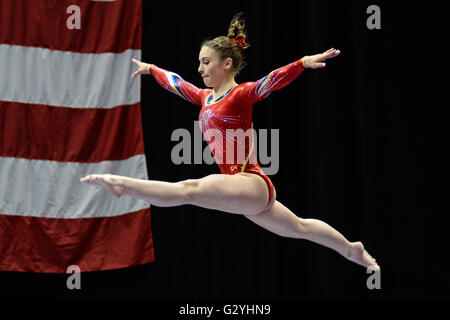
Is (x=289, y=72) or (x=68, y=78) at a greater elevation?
(x=68, y=78)

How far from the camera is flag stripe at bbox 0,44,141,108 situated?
4312 mm

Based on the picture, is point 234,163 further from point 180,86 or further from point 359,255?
point 359,255

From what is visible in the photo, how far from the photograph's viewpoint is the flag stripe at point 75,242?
416 cm

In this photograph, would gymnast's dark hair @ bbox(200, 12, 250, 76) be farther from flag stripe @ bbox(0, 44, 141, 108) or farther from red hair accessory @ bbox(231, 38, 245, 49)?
flag stripe @ bbox(0, 44, 141, 108)

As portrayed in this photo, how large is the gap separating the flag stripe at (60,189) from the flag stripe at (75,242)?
6 cm

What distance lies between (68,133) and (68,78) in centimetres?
43

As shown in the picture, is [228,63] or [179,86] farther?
[179,86]

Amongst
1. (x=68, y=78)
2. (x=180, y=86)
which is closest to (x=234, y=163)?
(x=180, y=86)

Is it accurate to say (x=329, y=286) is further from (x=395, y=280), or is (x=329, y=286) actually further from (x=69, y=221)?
(x=69, y=221)

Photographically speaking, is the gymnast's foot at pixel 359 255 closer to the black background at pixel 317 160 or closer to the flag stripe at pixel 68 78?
the black background at pixel 317 160

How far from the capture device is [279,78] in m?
2.76

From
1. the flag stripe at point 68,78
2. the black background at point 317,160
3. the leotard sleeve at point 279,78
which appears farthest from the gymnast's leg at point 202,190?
the flag stripe at point 68,78

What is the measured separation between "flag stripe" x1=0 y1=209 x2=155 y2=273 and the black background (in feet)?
0.49

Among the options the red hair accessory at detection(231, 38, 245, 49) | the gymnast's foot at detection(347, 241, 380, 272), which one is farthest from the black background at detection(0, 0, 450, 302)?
the red hair accessory at detection(231, 38, 245, 49)
